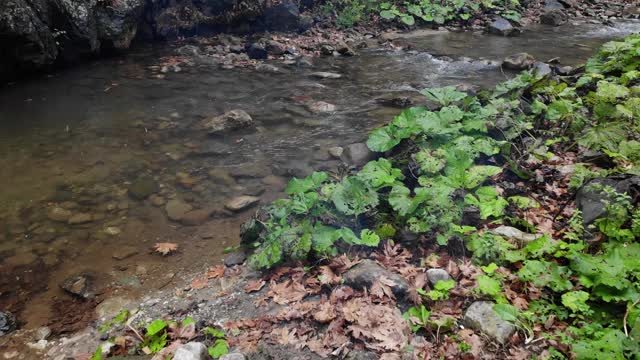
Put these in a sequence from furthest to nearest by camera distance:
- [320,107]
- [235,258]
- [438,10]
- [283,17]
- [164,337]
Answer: [438,10]
[283,17]
[320,107]
[235,258]
[164,337]

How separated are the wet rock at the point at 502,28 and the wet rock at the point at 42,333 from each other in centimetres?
1574

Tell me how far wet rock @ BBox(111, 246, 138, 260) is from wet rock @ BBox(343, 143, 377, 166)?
9.98 feet

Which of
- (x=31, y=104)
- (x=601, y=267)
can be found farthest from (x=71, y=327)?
(x=31, y=104)

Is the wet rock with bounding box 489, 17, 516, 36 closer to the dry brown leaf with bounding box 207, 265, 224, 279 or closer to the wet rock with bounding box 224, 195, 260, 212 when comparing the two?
the wet rock with bounding box 224, 195, 260, 212

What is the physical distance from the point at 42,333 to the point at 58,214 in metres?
2.10

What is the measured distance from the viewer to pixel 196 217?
17.9ft

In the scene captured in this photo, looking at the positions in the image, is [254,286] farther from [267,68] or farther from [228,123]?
[267,68]

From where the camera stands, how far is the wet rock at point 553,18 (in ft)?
53.1

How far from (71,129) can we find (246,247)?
5138 mm

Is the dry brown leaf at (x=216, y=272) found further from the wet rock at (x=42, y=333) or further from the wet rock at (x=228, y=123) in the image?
the wet rock at (x=228, y=123)

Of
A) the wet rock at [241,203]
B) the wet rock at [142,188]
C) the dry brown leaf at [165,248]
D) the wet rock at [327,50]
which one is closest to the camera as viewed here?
the dry brown leaf at [165,248]

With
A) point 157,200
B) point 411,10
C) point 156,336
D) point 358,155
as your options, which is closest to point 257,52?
point 411,10

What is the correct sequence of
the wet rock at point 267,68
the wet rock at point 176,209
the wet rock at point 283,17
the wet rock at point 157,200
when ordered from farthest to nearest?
1. the wet rock at point 283,17
2. the wet rock at point 267,68
3. the wet rock at point 157,200
4. the wet rock at point 176,209

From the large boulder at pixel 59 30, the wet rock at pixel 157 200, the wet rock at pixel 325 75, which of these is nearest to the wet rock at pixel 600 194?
the wet rock at pixel 157 200
